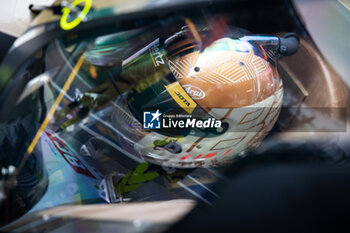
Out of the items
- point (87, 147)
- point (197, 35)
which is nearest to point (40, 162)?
point (87, 147)

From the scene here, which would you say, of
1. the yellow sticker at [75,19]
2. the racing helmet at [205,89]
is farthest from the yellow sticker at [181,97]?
the yellow sticker at [75,19]

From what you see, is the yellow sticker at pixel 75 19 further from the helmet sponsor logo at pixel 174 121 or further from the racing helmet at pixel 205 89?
the helmet sponsor logo at pixel 174 121

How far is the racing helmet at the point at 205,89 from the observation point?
105 cm

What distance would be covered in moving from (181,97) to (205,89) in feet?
0.31

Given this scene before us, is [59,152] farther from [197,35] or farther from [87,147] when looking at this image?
[197,35]

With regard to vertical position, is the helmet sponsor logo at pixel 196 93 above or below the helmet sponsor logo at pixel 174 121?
above

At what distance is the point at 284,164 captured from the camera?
32.9 inches

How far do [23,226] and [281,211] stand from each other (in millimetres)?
914

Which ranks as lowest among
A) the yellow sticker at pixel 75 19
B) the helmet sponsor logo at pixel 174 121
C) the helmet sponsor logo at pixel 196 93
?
the helmet sponsor logo at pixel 174 121

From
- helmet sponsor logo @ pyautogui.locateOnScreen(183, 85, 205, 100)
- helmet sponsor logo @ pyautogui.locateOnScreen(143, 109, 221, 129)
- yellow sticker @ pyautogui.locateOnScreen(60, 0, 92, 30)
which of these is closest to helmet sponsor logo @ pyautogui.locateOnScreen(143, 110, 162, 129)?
helmet sponsor logo @ pyautogui.locateOnScreen(143, 109, 221, 129)

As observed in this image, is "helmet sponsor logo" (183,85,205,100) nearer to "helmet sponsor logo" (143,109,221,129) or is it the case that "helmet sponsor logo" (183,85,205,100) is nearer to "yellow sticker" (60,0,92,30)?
"helmet sponsor logo" (143,109,221,129)

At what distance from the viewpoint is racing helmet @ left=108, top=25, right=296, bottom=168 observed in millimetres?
A: 1047

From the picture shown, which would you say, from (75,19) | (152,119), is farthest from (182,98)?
(75,19)

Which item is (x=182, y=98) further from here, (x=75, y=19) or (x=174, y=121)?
(x=75, y=19)
